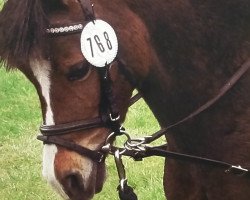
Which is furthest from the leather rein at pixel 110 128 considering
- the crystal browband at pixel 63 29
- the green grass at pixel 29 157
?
the green grass at pixel 29 157

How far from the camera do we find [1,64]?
8.02ft

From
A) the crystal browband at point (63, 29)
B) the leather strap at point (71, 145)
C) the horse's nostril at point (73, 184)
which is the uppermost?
the crystal browband at point (63, 29)

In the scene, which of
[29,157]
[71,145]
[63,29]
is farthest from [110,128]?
[29,157]

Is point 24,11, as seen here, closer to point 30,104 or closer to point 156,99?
point 156,99

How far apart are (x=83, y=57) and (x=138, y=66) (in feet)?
0.72

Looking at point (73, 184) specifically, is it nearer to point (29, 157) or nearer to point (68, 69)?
point (68, 69)

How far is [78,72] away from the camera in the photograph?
238 centimetres

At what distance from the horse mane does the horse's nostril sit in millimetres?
449

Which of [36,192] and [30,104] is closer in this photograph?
[36,192]

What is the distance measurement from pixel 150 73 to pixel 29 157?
10.9 ft

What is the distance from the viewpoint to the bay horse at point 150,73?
2.37 m

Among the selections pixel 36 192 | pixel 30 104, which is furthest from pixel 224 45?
pixel 30 104

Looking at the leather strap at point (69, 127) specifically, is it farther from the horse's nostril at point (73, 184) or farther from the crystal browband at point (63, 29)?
the crystal browband at point (63, 29)

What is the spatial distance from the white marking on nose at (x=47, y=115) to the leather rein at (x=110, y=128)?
0.03 meters
